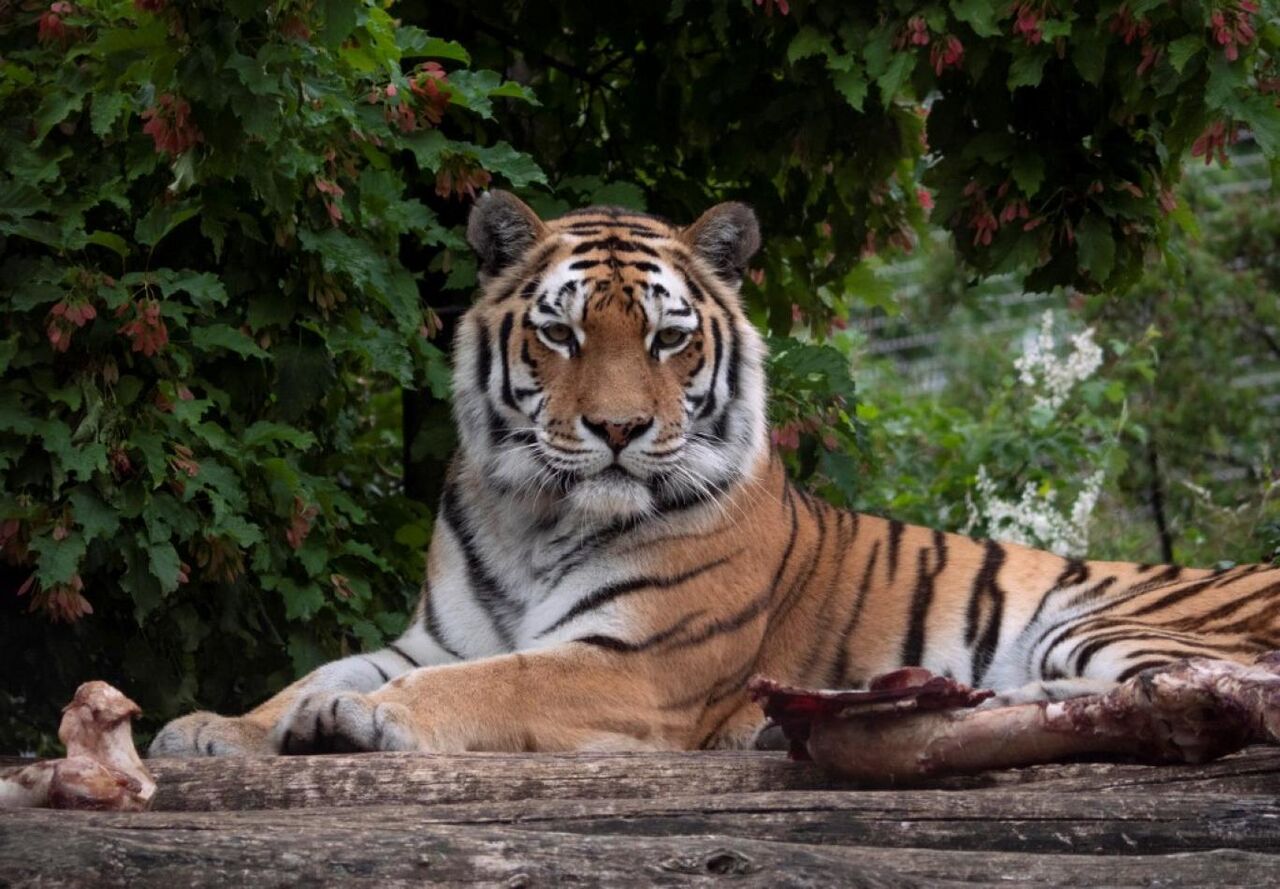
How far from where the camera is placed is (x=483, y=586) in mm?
3688

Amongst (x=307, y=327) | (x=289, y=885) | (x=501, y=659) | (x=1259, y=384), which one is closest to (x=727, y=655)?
(x=501, y=659)

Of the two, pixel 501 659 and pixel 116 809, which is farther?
pixel 501 659

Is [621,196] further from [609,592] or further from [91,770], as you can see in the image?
[91,770]

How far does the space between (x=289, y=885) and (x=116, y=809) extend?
1.71 ft

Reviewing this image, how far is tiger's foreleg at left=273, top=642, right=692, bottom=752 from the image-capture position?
9.83ft

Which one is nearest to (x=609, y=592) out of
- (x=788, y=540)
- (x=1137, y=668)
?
(x=788, y=540)

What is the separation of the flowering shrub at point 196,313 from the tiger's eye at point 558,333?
0.38m

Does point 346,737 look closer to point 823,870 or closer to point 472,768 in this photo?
point 472,768

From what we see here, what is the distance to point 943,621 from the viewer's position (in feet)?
12.8

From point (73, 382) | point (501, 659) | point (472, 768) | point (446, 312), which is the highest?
point (446, 312)

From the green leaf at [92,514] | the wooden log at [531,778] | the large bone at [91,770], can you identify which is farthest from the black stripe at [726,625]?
the large bone at [91,770]

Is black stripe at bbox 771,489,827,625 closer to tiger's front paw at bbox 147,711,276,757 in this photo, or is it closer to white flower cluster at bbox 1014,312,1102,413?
tiger's front paw at bbox 147,711,276,757

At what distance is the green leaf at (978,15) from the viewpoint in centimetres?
396

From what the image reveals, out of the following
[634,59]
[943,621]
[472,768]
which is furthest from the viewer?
[634,59]
